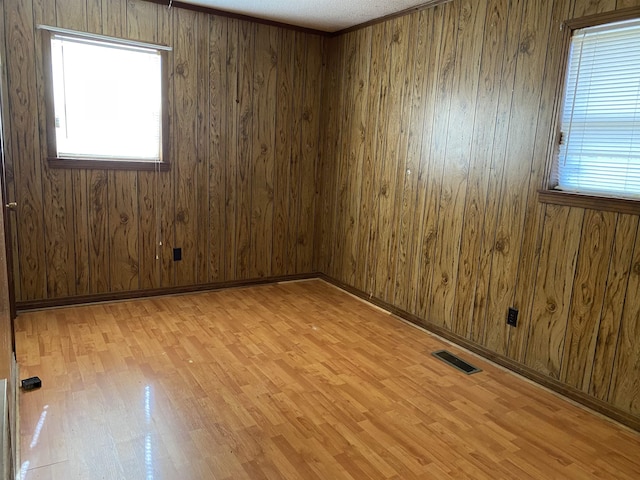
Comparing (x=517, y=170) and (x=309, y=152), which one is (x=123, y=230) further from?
(x=517, y=170)

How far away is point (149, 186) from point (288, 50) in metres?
1.86

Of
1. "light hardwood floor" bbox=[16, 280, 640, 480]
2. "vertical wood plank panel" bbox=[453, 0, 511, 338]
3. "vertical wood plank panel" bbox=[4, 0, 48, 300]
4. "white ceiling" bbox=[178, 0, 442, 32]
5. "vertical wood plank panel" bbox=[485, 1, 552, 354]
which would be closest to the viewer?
"light hardwood floor" bbox=[16, 280, 640, 480]

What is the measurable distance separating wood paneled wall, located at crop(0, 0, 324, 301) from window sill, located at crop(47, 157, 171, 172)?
4 cm

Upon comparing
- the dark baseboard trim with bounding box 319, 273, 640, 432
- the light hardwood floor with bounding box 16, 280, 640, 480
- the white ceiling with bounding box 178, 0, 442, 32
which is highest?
the white ceiling with bounding box 178, 0, 442, 32

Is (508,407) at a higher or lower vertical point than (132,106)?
lower

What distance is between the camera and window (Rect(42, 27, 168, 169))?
11.4ft

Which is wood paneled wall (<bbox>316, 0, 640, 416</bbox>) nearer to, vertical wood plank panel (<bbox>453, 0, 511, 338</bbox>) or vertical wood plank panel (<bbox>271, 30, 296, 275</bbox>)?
vertical wood plank panel (<bbox>453, 0, 511, 338</bbox>)

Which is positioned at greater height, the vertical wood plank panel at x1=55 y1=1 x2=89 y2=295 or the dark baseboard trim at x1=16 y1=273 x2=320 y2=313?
the vertical wood plank panel at x1=55 y1=1 x2=89 y2=295

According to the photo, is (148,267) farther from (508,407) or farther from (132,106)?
(508,407)

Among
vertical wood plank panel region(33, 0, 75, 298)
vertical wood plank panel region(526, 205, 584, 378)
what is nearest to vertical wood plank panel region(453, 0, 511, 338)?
vertical wood plank panel region(526, 205, 584, 378)

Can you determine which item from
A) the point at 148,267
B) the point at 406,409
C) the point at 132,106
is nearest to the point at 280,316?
the point at 148,267

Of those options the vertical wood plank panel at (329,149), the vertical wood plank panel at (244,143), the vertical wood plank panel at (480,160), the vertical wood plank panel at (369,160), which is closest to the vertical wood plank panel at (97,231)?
the vertical wood plank panel at (244,143)

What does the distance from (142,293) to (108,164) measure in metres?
1.15

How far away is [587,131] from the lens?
2572mm
